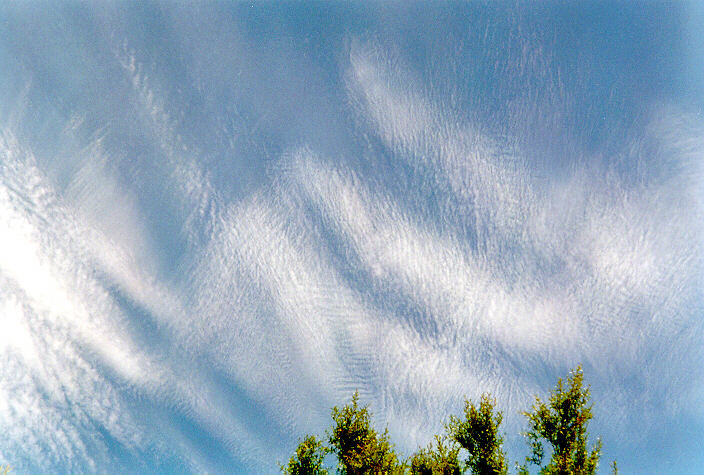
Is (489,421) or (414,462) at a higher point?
(489,421)

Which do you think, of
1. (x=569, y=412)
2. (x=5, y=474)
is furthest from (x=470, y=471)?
(x=5, y=474)

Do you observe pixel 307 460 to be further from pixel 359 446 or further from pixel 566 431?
pixel 566 431

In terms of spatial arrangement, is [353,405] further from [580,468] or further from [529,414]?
[580,468]

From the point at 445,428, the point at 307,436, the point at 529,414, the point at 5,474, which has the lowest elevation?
the point at 5,474

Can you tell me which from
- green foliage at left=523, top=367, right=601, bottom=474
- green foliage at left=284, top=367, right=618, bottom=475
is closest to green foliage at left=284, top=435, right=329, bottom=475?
green foliage at left=284, top=367, right=618, bottom=475

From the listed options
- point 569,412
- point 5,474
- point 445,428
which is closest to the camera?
point 5,474

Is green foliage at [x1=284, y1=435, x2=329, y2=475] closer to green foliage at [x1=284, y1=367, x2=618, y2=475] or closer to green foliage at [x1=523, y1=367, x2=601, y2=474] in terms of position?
green foliage at [x1=284, y1=367, x2=618, y2=475]

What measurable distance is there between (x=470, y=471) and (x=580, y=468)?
6.16 m

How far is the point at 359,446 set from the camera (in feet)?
67.5

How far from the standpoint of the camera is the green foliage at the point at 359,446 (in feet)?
65.6

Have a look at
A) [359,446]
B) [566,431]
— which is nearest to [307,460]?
[359,446]

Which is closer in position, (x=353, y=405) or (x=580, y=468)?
(x=580, y=468)

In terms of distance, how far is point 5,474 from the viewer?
1631 centimetres

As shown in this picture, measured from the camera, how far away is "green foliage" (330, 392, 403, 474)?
19984mm
